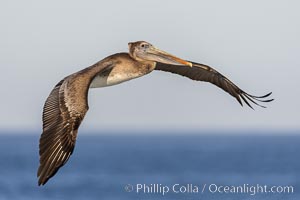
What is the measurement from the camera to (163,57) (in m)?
17.4

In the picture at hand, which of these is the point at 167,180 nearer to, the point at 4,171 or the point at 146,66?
the point at 4,171

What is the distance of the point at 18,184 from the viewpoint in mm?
56688

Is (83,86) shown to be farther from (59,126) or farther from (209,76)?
(209,76)

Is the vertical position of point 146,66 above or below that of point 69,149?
above

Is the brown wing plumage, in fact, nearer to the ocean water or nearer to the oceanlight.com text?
the ocean water

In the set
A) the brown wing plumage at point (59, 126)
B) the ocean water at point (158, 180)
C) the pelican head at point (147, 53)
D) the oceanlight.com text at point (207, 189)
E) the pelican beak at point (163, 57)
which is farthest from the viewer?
the oceanlight.com text at point (207, 189)

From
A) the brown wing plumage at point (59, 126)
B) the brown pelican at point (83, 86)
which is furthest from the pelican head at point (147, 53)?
the brown wing plumage at point (59, 126)

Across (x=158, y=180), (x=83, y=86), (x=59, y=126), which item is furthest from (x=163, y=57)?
(x=158, y=180)

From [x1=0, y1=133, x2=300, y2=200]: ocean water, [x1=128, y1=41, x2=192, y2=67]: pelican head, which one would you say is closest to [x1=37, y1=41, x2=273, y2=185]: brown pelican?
[x1=128, y1=41, x2=192, y2=67]: pelican head

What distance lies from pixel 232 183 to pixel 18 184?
13052 millimetres

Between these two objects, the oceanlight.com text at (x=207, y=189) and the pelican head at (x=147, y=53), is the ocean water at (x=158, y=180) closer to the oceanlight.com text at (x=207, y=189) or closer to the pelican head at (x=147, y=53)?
the oceanlight.com text at (x=207, y=189)

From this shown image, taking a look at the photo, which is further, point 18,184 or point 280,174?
point 280,174

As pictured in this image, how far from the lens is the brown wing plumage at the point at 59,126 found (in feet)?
45.8

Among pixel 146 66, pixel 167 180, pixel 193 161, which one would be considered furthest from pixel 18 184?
pixel 146 66
